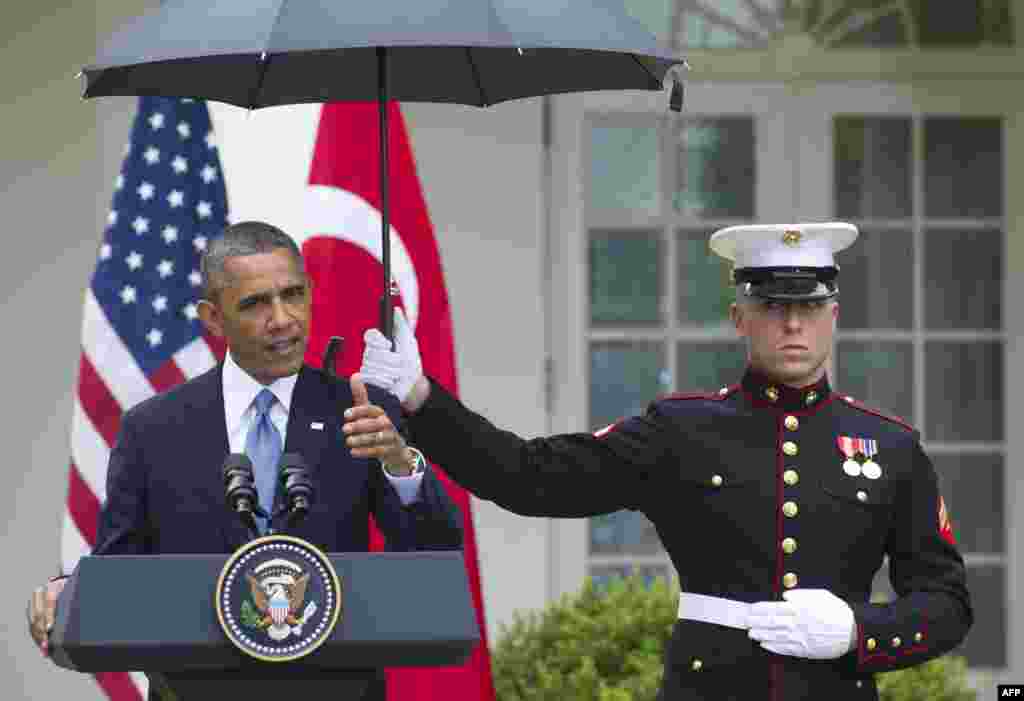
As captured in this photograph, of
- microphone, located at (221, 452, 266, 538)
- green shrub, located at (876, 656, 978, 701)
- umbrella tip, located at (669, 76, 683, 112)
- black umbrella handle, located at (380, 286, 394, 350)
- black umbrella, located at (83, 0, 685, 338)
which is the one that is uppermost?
black umbrella, located at (83, 0, 685, 338)

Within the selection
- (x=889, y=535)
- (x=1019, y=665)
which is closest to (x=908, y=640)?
(x=889, y=535)

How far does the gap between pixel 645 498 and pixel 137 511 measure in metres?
0.93

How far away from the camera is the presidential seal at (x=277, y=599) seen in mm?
3260

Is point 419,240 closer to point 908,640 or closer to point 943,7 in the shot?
point 908,640

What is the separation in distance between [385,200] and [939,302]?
4.14m

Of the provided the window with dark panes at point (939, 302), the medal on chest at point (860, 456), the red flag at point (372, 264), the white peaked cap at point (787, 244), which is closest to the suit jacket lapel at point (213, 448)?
the white peaked cap at point (787, 244)

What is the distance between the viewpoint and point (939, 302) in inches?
304

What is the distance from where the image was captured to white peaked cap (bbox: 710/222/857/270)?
4031 millimetres

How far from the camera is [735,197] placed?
7.67 m

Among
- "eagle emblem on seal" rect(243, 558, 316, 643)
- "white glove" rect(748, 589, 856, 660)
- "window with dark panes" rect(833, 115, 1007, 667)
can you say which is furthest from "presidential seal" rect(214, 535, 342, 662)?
"window with dark panes" rect(833, 115, 1007, 667)

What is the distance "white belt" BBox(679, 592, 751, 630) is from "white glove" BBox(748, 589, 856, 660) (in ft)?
0.25

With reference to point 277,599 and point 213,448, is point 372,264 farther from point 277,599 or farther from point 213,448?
point 277,599

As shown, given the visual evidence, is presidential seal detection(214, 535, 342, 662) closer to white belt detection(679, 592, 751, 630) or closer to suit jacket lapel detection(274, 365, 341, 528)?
suit jacket lapel detection(274, 365, 341, 528)

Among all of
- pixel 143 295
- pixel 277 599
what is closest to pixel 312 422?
pixel 277 599
